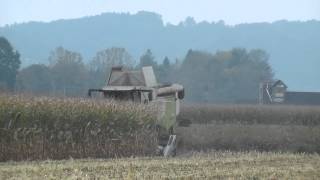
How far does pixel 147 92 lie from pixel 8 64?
3946 cm

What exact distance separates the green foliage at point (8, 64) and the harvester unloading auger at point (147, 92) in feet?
112

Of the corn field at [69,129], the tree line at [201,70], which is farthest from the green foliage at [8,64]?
the corn field at [69,129]

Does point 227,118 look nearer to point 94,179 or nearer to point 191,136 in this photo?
point 191,136

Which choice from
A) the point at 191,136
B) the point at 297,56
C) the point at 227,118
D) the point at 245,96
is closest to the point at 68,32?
the point at 297,56

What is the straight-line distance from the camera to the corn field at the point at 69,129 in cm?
1424

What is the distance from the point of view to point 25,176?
9070mm

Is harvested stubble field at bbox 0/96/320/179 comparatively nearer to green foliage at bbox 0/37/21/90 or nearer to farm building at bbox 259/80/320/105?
green foliage at bbox 0/37/21/90

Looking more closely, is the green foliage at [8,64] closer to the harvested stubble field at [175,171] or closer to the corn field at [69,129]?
the corn field at [69,129]


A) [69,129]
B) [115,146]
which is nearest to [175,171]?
[69,129]

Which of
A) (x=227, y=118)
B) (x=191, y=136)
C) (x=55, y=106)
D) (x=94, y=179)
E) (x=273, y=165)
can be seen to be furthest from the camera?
(x=227, y=118)

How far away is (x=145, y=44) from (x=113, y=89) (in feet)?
583

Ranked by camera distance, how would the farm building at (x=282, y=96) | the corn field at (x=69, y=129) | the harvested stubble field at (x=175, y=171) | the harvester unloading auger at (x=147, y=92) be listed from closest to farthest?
the harvested stubble field at (x=175, y=171), the corn field at (x=69, y=129), the harvester unloading auger at (x=147, y=92), the farm building at (x=282, y=96)

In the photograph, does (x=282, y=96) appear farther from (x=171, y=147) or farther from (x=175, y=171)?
Result: (x=175, y=171)

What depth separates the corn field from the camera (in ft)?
46.7
